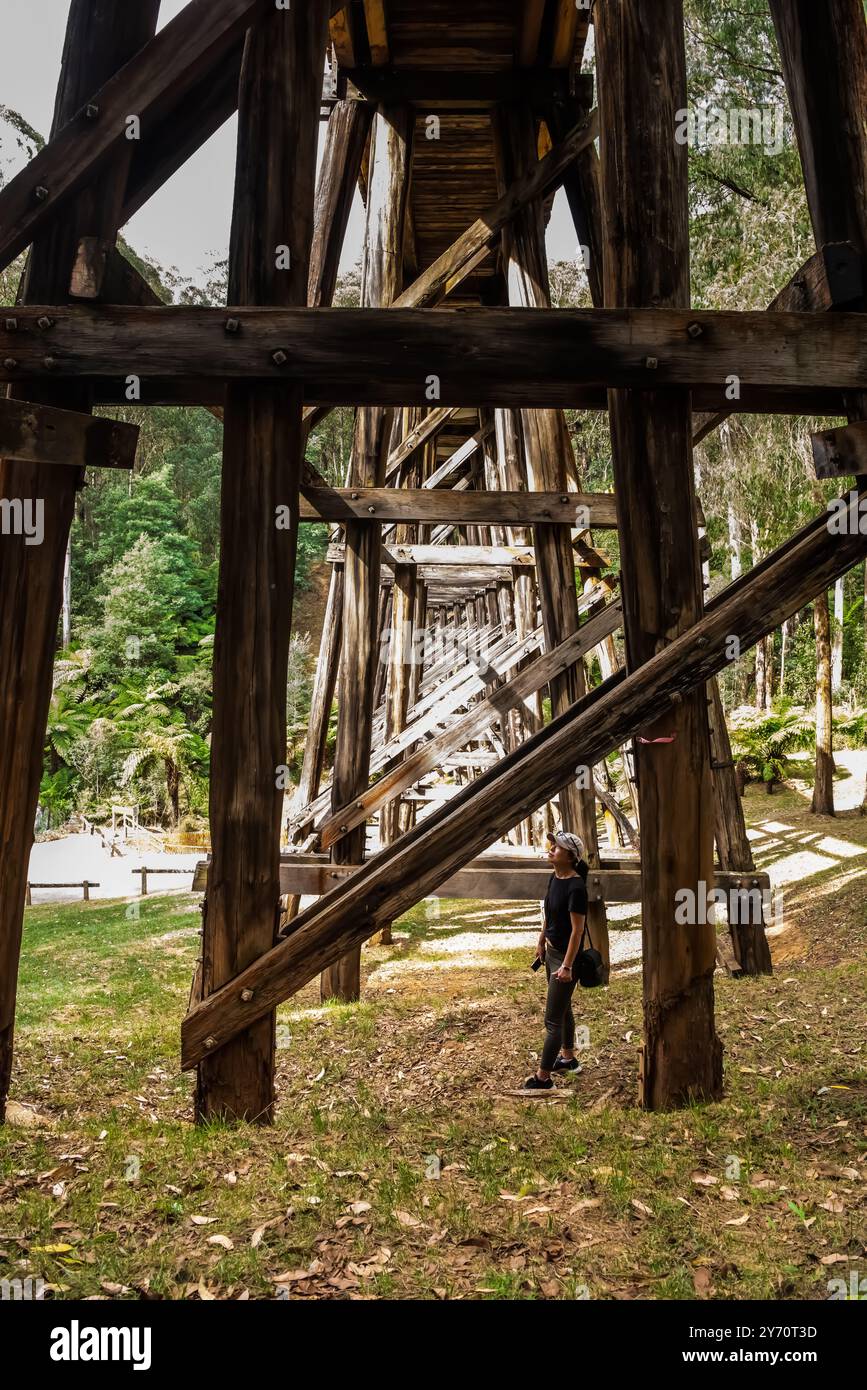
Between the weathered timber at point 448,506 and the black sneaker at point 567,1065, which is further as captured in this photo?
the weathered timber at point 448,506

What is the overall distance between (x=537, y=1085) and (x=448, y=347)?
10.1 feet

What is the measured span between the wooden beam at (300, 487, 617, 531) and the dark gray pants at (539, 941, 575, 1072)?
3.35 metres

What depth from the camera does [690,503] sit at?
12.4 ft

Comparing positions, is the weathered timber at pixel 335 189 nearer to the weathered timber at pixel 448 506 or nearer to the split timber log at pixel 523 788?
the weathered timber at pixel 448 506

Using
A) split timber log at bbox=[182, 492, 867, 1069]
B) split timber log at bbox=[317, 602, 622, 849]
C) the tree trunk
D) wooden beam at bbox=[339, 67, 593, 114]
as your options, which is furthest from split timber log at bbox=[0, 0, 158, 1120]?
the tree trunk

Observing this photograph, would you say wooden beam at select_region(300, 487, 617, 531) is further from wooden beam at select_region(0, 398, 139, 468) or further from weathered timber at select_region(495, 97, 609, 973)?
wooden beam at select_region(0, 398, 139, 468)

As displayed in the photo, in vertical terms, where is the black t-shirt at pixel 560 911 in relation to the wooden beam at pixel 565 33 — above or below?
below

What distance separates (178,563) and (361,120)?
2598 centimetres

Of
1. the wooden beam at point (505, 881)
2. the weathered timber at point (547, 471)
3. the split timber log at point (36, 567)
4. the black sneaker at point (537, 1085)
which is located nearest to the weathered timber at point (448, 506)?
the weathered timber at point (547, 471)

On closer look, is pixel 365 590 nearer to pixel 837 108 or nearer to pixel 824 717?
pixel 837 108

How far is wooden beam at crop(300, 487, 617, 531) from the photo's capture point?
663cm

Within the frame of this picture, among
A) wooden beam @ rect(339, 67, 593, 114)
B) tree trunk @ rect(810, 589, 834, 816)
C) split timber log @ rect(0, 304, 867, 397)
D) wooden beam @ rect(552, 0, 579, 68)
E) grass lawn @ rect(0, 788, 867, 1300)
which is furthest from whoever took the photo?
tree trunk @ rect(810, 589, 834, 816)

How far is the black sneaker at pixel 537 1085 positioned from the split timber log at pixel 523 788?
3.91ft

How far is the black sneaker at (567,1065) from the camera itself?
4449mm
